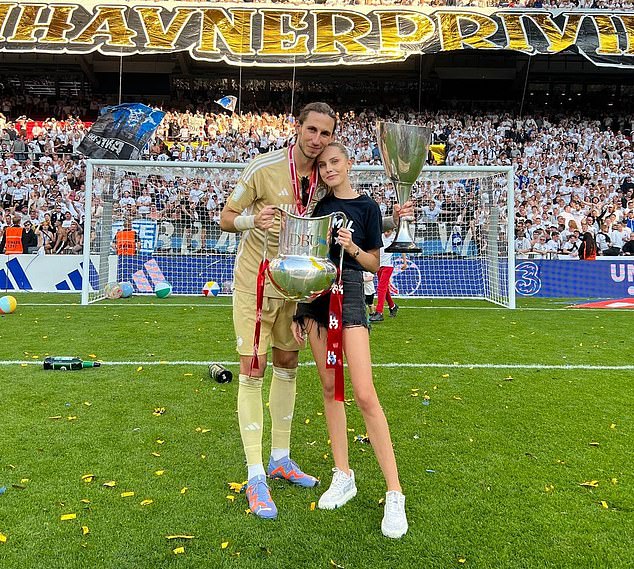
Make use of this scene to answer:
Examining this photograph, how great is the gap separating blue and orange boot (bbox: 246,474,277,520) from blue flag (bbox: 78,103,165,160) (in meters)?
13.7

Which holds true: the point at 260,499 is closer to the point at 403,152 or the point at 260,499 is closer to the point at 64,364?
the point at 403,152

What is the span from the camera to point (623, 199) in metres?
18.2

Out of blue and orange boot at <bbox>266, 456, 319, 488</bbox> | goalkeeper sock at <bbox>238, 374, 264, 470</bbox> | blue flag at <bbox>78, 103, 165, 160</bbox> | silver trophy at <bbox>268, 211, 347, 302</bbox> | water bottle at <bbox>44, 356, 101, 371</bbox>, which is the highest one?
blue flag at <bbox>78, 103, 165, 160</bbox>

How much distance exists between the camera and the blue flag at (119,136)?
611 inches

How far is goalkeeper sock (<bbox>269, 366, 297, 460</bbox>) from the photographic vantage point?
3.35 metres

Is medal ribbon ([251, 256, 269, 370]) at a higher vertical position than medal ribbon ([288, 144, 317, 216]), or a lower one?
lower

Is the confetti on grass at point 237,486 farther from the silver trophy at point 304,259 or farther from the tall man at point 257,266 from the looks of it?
the silver trophy at point 304,259

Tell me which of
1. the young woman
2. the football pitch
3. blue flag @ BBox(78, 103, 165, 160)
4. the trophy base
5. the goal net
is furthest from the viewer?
blue flag @ BBox(78, 103, 165, 160)

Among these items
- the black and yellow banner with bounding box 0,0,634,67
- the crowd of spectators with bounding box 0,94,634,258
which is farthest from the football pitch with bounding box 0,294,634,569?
the black and yellow banner with bounding box 0,0,634,67

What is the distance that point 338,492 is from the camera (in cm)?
302

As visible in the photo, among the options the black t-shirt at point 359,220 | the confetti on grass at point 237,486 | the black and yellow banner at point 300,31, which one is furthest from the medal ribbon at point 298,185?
the black and yellow banner at point 300,31

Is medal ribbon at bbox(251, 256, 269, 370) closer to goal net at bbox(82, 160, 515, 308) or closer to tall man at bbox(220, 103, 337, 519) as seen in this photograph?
tall man at bbox(220, 103, 337, 519)

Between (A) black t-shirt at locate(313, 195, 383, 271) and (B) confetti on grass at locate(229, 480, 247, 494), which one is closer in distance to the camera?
(A) black t-shirt at locate(313, 195, 383, 271)

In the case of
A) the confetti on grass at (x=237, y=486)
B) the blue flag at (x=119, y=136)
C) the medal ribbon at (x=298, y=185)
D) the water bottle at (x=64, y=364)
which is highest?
the blue flag at (x=119, y=136)
